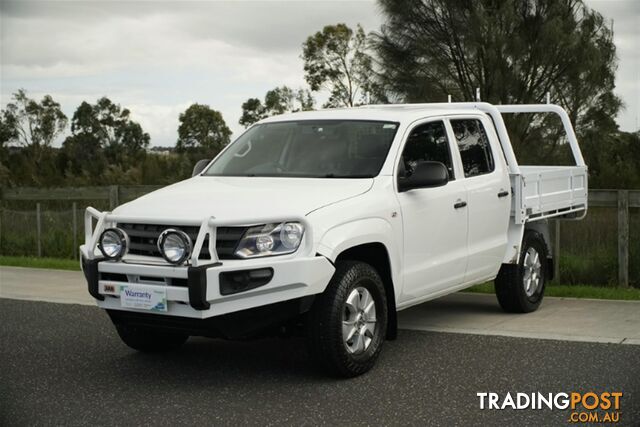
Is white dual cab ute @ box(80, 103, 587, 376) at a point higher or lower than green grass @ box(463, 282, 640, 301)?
higher

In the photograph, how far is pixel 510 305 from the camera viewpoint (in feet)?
30.1

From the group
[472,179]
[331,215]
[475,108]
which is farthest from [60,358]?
[475,108]

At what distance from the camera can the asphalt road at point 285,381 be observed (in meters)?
5.90

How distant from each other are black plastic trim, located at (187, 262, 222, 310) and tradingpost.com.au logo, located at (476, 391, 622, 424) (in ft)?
6.24

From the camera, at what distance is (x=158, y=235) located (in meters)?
6.41

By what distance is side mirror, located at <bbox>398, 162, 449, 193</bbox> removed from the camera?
7.14 meters

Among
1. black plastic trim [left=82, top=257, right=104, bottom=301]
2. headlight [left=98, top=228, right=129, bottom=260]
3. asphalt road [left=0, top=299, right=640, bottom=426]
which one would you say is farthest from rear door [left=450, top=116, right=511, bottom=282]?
black plastic trim [left=82, top=257, right=104, bottom=301]

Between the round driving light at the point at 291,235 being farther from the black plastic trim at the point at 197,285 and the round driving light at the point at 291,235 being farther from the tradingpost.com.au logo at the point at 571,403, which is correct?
the tradingpost.com.au logo at the point at 571,403

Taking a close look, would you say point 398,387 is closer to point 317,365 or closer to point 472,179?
point 317,365

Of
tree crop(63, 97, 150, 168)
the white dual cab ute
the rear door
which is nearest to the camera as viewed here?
the white dual cab ute

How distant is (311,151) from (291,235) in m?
1.61

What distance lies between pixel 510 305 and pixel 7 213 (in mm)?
10492

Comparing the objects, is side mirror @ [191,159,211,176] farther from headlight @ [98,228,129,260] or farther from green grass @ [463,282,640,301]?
green grass @ [463,282,640,301]

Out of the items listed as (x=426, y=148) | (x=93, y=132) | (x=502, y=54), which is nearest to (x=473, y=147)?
(x=426, y=148)
